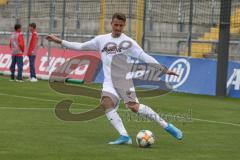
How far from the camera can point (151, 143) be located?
469 inches

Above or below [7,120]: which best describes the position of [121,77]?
above

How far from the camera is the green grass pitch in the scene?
11.0m

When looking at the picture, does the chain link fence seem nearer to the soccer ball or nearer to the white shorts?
the white shorts

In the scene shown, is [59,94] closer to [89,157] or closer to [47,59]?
[47,59]

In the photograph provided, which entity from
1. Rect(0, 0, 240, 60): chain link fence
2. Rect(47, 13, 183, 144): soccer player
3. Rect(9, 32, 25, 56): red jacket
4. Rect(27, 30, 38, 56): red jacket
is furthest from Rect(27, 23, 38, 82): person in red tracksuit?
Rect(47, 13, 183, 144): soccer player

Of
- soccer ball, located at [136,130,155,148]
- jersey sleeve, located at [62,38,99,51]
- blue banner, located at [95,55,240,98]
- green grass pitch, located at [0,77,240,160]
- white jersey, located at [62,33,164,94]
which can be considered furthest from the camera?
blue banner, located at [95,55,240,98]

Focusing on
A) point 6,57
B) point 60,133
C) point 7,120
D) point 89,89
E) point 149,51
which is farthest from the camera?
point 6,57

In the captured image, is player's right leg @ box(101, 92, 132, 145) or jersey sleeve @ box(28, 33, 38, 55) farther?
jersey sleeve @ box(28, 33, 38, 55)

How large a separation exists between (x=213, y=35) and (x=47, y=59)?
697 centimetres

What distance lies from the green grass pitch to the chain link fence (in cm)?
514

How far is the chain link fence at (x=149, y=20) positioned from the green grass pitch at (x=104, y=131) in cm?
514

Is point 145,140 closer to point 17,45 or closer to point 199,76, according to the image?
point 199,76

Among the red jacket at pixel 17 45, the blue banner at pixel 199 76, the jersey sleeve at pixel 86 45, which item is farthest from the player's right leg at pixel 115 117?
the red jacket at pixel 17 45

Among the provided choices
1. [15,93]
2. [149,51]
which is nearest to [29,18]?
[149,51]
